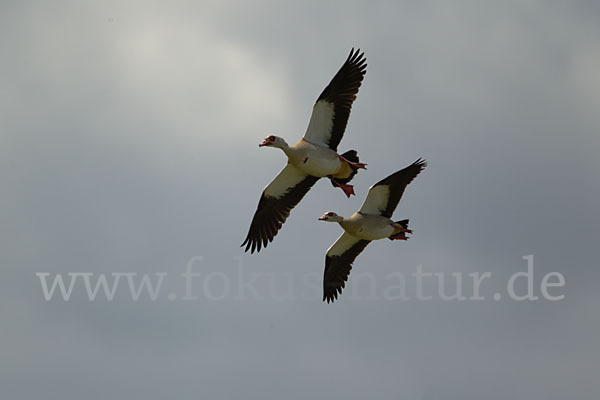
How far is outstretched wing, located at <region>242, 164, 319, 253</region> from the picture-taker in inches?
1228

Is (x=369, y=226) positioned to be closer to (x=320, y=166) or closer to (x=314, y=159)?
(x=320, y=166)

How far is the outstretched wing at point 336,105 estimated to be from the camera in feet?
98.6

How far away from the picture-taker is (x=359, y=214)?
3120cm

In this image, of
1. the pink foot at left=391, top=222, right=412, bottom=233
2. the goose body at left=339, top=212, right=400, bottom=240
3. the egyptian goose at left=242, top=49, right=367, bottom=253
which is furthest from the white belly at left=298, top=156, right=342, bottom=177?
the pink foot at left=391, top=222, right=412, bottom=233

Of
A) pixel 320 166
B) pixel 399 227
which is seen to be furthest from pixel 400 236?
pixel 320 166

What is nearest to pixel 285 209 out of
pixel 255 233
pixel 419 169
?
pixel 255 233

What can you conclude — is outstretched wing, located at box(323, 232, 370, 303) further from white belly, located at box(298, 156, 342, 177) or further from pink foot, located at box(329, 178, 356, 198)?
white belly, located at box(298, 156, 342, 177)

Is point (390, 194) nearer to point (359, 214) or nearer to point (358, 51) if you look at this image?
point (359, 214)

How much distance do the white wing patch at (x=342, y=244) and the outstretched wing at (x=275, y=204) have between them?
122cm

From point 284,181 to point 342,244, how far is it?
1904 millimetres

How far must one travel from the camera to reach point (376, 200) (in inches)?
1224

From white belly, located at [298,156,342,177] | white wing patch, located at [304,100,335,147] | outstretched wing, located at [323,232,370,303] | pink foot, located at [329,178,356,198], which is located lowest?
outstretched wing, located at [323,232,370,303]

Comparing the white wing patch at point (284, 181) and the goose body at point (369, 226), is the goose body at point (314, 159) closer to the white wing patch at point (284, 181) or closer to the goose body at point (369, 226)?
the white wing patch at point (284, 181)

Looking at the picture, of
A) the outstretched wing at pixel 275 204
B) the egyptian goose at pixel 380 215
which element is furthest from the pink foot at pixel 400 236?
the outstretched wing at pixel 275 204
